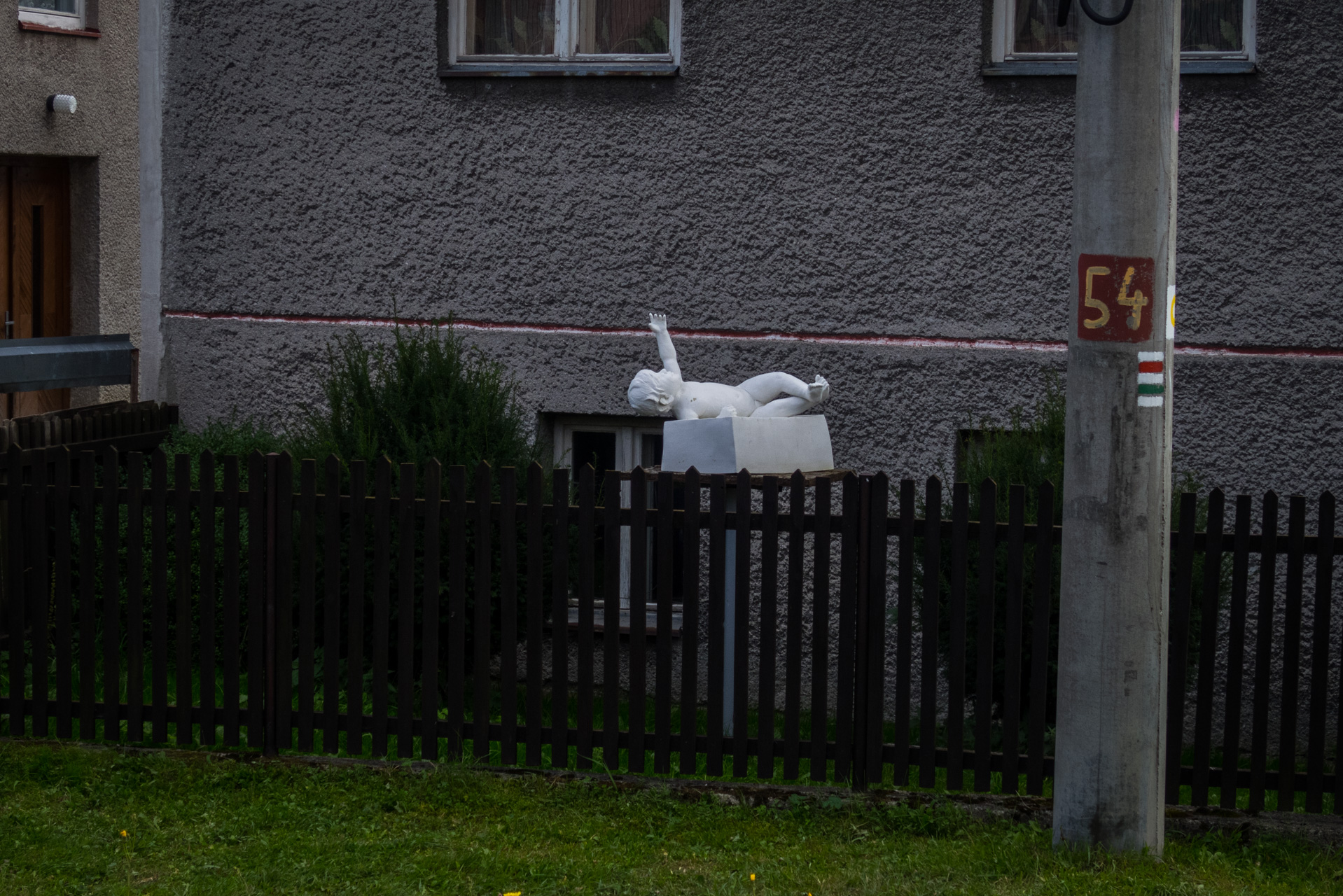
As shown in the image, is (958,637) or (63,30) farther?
(63,30)

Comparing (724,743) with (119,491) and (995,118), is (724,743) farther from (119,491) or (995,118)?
(995,118)

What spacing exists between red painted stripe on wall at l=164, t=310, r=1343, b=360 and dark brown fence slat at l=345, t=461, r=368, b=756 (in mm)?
2077

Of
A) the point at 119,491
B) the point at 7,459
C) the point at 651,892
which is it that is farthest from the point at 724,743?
the point at 7,459

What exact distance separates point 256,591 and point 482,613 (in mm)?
881

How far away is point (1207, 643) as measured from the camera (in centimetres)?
493

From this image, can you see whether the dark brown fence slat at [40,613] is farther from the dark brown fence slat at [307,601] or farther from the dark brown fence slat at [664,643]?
the dark brown fence slat at [664,643]

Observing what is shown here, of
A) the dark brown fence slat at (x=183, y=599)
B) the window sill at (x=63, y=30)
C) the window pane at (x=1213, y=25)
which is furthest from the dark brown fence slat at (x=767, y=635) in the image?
the window sill at (x=63, y=30)

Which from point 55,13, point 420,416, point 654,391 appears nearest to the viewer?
point 654,391

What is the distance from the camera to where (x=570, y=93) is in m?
7.34

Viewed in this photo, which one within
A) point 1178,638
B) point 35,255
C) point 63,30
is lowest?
point 1178,638

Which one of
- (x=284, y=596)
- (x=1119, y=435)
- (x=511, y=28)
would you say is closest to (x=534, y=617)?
(x=284, y=596)

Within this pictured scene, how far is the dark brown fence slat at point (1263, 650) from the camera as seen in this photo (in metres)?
4.88

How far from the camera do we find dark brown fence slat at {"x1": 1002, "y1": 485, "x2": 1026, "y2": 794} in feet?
16.3

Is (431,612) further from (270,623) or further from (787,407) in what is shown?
(787,407)
